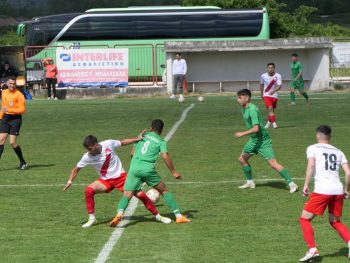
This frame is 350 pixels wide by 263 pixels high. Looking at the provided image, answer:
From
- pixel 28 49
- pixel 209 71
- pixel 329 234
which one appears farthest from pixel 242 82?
pixel 329 234

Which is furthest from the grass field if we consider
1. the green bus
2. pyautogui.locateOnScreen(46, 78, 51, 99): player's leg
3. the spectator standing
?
the green bus

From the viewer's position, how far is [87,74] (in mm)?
41000

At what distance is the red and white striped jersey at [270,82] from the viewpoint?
23.5 meters

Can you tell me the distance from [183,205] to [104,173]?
1.75m

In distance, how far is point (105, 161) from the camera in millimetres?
12078

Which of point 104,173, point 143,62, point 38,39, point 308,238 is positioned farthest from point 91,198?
point 38,39

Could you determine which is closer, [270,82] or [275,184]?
[275,184]

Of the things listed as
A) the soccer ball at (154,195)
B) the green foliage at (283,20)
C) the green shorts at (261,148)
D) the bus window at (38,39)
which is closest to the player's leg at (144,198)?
the soccer ball at (154,195)

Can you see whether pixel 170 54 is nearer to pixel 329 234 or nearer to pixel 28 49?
pixel 28 49

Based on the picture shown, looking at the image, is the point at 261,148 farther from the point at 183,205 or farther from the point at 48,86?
the point at 48,86

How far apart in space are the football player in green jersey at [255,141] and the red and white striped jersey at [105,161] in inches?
110

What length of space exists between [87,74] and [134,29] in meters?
6.00

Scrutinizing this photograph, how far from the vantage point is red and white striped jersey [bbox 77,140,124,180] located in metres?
12.0

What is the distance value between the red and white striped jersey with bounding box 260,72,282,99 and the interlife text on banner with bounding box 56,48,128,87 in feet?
58.8
